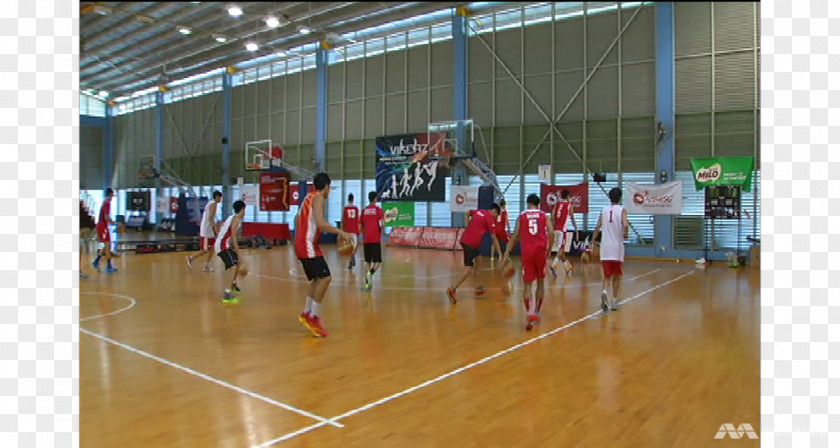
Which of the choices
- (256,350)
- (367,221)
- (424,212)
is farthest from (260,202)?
(256,350)

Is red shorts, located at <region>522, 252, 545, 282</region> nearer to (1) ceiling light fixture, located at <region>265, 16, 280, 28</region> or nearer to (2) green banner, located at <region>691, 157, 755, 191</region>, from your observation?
(1) ceiling light fixture, located at <region>265, 16, 280, 28</region>

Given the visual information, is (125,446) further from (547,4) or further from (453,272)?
(547,4)

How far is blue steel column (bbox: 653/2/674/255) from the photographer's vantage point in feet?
56.1

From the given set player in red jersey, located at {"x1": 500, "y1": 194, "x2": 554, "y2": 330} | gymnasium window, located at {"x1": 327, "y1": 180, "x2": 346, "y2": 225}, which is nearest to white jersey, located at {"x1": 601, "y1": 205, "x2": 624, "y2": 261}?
player in red jersey, located at {"x1": 500, "y1": 194, "x2": 554, "y2": 330}

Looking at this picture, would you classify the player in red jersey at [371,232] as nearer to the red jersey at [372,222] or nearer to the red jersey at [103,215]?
the red jersey at [372,222]

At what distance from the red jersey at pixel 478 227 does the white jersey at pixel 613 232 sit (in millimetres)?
1848

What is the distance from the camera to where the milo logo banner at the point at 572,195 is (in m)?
17.7

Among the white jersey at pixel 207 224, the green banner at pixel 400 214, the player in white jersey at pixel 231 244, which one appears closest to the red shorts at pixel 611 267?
the player in white jersey at pixel 231 244

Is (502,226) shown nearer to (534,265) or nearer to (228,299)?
(534,265)

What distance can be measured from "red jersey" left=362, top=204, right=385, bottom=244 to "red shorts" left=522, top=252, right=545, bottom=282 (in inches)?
152

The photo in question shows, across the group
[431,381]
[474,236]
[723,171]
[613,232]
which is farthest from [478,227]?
[723,171]

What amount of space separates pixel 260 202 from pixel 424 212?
8.56m

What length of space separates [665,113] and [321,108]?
15266mm

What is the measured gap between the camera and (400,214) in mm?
22406
